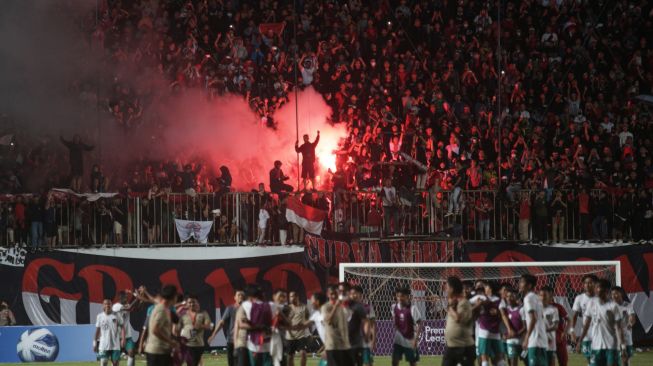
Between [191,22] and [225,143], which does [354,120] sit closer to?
[225,143]

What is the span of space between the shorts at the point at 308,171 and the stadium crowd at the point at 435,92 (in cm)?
75

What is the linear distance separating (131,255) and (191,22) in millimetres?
8120

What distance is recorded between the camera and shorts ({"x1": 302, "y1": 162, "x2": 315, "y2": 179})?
24.6 m

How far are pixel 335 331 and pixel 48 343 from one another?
35.4 feet

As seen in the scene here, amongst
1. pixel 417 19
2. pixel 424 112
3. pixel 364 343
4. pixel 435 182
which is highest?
pixel 417 19

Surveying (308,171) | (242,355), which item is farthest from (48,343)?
(242,355)

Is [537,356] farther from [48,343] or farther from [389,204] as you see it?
[48,343]

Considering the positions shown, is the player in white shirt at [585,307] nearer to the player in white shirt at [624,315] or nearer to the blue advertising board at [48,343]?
the player in white shirt at [624,315]

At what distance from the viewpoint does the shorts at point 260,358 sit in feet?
46.7

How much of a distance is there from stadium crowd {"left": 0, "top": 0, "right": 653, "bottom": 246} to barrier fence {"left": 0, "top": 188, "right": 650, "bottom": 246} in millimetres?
64

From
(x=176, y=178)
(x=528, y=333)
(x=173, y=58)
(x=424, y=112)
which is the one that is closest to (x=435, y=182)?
(x=424, y=112)

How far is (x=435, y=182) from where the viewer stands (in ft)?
79.5

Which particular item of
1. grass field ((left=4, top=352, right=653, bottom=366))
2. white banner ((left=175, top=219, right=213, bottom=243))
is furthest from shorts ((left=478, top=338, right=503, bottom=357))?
white banner ((left=175, top=219, right=213, bottom=243))

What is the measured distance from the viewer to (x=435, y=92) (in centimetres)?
2730
